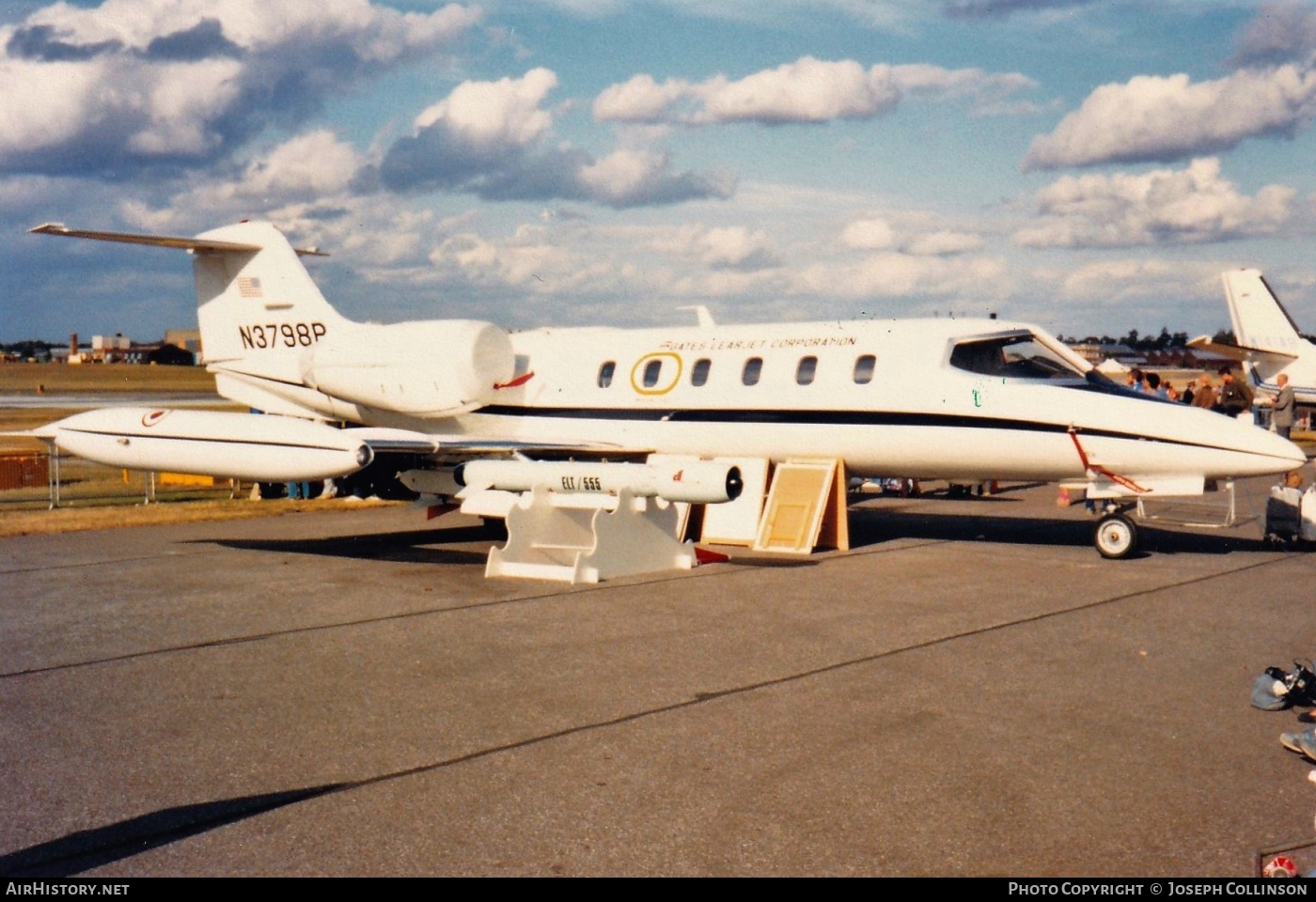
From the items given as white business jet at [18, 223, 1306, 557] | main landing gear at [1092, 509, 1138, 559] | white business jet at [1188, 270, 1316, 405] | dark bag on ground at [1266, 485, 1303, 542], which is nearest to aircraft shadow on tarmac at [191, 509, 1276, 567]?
dark bag on ground at [1266, 485, 1303, 542]

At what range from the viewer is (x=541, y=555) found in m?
13.1

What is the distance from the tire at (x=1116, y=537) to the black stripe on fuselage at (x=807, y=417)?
47.5 inches

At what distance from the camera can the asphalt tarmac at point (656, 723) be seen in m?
5.14

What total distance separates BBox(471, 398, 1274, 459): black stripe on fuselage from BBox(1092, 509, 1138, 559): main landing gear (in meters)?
1.20

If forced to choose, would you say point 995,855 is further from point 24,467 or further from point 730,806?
point 24,467

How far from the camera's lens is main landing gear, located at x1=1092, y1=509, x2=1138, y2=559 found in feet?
43.4

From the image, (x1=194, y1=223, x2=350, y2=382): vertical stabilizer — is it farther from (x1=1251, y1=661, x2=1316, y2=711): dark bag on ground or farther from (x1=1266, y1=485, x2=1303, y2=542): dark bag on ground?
(x1=1251, y1=661, x2=1316, y2=711): dark bag on ground

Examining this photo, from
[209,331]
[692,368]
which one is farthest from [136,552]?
[692,368]

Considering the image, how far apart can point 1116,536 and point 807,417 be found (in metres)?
3.78

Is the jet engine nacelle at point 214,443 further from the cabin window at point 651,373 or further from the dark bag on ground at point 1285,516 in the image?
the dark bag on ground at point 1285,516

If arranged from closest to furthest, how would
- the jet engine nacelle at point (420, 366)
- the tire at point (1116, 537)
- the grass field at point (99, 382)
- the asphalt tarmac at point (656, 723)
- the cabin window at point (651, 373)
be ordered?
1. the asphalt tarmac at point (656, 723)
2. the tire at point (1116, 537)
3. the cabin window at point (651, 373)
4. the jet engine nacelle at point (420, 366)
5. the grass field at point (99, 382)

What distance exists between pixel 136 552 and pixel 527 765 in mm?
10069

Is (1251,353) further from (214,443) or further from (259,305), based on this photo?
(214,443)

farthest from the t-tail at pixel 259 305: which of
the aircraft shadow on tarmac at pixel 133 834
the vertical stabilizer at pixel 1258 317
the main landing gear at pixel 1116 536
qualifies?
the vertical stabilizer at pixel 1258 317
